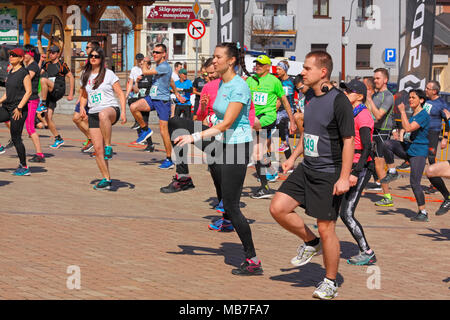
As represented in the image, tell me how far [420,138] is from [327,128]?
4.70 m

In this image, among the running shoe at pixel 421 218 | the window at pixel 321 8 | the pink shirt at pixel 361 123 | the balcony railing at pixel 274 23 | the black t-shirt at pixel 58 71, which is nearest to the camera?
the pink shirt at pixel 361 123

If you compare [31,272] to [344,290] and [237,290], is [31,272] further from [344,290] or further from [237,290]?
[344,290]

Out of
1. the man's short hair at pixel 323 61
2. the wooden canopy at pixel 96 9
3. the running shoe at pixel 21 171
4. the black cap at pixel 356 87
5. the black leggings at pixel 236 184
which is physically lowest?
the running shoe at pixel 21 171

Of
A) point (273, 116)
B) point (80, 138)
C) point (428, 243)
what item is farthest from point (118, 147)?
point (428, 243)

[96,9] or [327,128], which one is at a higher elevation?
[96,9]

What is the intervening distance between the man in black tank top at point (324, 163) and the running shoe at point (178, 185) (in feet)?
17.4

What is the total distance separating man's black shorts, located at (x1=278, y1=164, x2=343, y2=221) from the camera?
244 inches

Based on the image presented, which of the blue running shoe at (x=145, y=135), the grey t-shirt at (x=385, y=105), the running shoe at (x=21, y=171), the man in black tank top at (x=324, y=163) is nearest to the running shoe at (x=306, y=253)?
the man in black tank top at (x=324, y=163)

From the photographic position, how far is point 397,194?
1273 cm

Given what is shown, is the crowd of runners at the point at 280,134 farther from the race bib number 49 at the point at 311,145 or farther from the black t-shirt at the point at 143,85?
the black t-shirt at the point at 143,85

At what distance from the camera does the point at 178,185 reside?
1163 centimetres

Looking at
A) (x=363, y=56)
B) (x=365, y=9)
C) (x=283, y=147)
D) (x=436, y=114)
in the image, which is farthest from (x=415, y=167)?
(x=365, y=9)

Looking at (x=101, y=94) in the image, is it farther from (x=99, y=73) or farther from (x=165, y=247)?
(x=165, y=247)

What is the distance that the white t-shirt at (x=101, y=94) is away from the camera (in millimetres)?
11141
